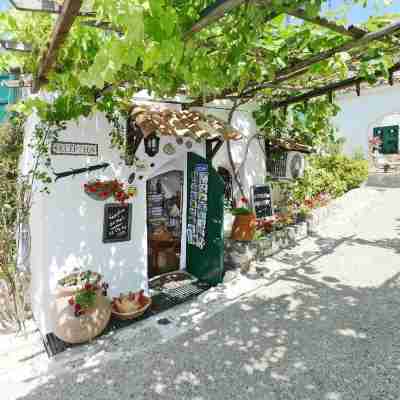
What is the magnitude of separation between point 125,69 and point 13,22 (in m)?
1.19

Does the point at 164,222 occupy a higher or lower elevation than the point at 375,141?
lower

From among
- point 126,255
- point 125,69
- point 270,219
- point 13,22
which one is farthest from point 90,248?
point 270,219

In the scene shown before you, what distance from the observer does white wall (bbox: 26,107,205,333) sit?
14.9 feet

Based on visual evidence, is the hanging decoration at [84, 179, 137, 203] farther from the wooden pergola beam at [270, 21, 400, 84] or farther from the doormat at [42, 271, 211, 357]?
the wooden pergola beam at [270, 21, 400, 84]

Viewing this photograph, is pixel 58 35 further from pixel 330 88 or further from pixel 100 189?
pixel 330 88

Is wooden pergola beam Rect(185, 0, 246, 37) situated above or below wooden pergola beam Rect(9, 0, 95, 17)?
below

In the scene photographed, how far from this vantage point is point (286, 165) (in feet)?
30.5

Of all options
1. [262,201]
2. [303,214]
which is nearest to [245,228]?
[262,201]

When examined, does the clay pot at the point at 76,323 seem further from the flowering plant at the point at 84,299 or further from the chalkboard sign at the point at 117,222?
the chalkboard sign at the point at 117,222

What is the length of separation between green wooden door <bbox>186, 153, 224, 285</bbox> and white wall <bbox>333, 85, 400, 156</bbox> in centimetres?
1092

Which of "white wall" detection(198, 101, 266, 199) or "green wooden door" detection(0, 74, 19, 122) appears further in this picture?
"white wall" detection(198, 101, 266, 199)

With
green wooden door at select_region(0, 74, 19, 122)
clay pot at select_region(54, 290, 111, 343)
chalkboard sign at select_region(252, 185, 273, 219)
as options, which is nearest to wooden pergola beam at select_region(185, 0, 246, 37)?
clay pot at select_region(54, 290, 111, 343)

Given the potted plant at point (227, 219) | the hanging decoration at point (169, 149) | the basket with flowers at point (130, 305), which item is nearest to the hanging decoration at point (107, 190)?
the hanging decoration at point (169, 149)

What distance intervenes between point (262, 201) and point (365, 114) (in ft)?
35.1
